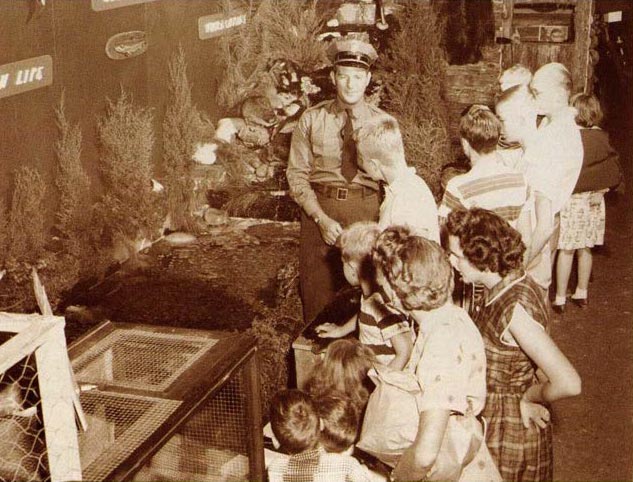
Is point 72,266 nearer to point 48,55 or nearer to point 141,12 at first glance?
point 48,55

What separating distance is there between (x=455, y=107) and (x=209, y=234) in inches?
105

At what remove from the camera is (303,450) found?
8.47 ft

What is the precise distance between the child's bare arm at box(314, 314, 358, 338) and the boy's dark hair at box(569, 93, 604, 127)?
2.46 m

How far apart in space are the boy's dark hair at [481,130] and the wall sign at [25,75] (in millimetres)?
3013

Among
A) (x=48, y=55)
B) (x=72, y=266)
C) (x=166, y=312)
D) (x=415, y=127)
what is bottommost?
(x=166, y=312)

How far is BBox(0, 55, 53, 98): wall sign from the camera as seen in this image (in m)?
4.96

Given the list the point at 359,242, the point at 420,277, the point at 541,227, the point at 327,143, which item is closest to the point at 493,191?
the point at 541,227

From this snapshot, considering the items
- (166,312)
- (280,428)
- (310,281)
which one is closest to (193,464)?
(280,428)

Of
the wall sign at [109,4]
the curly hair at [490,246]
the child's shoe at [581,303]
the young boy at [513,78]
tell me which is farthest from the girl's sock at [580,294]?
the wall sign at [109,4]

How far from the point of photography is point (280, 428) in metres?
2.58

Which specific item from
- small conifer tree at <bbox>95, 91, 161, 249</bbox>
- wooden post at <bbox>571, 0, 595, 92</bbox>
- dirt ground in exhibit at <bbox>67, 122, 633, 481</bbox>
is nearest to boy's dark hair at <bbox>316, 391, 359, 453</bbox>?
dirt ground in exhibit at <bbox>67, 122, 633, 481</bbox>

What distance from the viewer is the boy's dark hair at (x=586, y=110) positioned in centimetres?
510

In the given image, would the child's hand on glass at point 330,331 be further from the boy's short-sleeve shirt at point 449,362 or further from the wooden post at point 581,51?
the wooden post at point 581,51

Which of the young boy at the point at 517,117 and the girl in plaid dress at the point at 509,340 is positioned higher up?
the young boy at the point at 517,117
